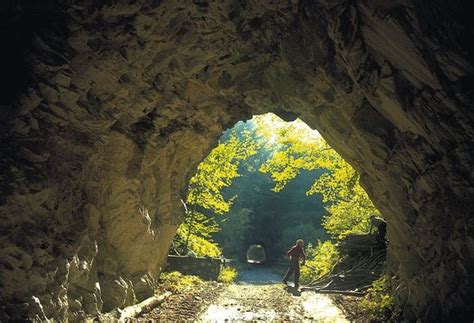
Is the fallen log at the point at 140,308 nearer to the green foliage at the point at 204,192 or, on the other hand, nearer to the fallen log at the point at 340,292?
the fallen log at the point at 340,292

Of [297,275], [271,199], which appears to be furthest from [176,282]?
[271,199]

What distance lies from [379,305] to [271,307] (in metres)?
3.09

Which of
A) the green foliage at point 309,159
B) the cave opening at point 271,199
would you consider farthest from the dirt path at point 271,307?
the green foliage at point 309,159

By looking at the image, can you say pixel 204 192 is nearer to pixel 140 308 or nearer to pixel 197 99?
pixel 197 99

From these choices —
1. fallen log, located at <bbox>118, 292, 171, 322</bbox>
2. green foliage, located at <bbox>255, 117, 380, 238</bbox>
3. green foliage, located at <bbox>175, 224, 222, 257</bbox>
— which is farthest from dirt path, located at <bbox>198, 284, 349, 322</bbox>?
green foliage, located at <bbox>255, 117, 380, 238</bbox>

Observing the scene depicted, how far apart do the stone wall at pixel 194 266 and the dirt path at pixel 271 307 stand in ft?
10.3

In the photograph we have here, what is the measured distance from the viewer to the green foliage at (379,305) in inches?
319

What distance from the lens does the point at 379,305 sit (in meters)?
8.46

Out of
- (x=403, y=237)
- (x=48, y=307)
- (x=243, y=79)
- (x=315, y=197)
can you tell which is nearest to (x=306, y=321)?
(x=403, y=237)

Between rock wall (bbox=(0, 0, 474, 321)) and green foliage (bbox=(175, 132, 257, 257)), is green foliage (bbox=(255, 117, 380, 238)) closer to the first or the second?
green foliage (bbox=(175, 132, 257, 257))

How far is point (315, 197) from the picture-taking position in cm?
4612

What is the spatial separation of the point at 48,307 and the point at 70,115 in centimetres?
333

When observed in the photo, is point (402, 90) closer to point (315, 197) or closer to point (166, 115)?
point (166, 115)

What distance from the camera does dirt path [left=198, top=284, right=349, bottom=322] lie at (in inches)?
356
